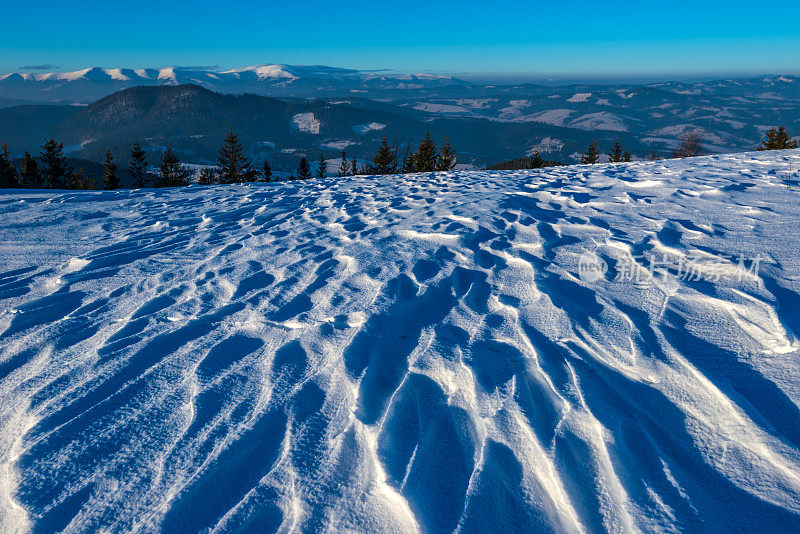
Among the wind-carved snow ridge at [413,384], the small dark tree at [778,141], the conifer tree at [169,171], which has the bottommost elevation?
the conifer tree at [169,171]

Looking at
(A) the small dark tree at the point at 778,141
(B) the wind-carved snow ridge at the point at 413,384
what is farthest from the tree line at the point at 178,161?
(B) the wind-carved snow ridge at the point at 413,384

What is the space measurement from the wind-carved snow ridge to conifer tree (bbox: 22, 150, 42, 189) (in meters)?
54.7

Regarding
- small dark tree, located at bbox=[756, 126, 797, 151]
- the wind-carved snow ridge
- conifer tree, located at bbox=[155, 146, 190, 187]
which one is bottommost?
conifer tree, located at bbox=[155, 146, 190, 187]

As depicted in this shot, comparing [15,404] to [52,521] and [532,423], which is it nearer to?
[52,521]

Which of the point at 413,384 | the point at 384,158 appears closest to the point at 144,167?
the point at 384,158

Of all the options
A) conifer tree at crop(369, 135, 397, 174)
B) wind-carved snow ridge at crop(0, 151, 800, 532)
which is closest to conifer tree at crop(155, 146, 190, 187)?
conifer tree at crop(369, 135, 397, 174)

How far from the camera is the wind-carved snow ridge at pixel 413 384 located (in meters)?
1.46

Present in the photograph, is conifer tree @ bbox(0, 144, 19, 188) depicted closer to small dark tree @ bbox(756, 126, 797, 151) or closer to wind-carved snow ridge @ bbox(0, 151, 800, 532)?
wind-carved snow ridge @ bbox(0, 151, 800, 532)

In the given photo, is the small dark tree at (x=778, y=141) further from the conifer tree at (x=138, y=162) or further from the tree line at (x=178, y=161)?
the conifer tree at (x=138, y=162)

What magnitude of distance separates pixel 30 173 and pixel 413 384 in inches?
2351

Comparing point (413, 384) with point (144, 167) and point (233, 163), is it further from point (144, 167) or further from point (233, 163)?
point (144, 167)

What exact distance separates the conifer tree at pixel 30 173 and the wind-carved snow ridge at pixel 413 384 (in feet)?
180

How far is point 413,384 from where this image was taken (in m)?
2.10

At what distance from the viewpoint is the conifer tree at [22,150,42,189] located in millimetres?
43344
